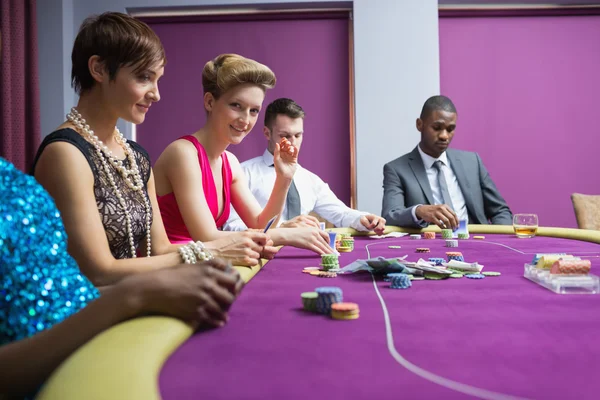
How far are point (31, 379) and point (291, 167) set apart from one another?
1.78 meters

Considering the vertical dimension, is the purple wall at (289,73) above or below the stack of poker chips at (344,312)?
above

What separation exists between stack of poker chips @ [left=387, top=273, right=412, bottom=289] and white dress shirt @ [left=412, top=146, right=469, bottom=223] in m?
2.45

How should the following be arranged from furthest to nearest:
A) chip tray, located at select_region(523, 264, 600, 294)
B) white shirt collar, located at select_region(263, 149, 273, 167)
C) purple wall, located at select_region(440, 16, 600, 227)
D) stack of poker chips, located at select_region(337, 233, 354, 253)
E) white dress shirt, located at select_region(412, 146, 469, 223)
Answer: purple wall, located at select_region(440, 16, 600, 227) → white shirt collar, located at select_region(263, 149, 273, 167) → white dress shirt, located at select_region(412, 146, 469, 223) → stack of poker chips, located at select_region(337, 233, 354, 253) → chip tray, located at select_region(523, 264, 600, 294)

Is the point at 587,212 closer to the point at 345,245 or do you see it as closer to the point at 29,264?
the point at 345,245

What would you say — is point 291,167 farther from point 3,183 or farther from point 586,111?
point 586,111

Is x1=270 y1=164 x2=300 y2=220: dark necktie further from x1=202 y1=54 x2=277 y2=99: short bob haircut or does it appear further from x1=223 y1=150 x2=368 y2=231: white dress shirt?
x1=202 y1=54 x2=277 y2=99: short bob haircut

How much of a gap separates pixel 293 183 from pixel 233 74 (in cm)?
164

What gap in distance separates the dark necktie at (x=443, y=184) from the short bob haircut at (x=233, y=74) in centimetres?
181

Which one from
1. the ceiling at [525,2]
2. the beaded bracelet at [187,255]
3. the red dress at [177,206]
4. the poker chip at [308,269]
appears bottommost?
the poker chip at [308,269]

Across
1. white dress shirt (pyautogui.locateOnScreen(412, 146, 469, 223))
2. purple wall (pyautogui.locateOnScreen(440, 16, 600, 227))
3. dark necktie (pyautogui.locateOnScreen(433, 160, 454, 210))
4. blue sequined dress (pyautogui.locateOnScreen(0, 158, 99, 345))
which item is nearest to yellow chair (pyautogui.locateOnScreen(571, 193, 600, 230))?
white dress shirt (pyautogui.locateOnScreen(412, 146, 469, 223))

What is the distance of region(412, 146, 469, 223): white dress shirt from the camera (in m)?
3.65

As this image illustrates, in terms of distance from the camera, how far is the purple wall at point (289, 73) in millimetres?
4746

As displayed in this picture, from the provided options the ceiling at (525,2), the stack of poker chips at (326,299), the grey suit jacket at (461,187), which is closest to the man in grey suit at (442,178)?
the grey suit jacket at (461,187)

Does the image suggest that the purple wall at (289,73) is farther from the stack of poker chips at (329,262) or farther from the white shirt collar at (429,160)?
the stack of poker chips at (329,262)
